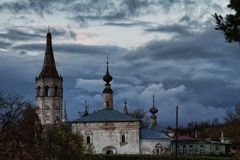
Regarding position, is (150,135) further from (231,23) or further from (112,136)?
(231,23)

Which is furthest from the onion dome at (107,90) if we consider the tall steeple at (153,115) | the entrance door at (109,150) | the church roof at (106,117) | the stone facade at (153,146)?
the tall steeple at (153,115)

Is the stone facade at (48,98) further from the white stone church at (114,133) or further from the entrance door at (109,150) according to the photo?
the entrance door at (109,150)

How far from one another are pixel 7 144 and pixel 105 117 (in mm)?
36047

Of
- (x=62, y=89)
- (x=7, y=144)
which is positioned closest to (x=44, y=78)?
(x=62, y=89)

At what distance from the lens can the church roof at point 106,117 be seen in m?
60.6

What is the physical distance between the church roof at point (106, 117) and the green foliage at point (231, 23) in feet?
153

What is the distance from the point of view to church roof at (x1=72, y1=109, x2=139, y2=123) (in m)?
60.6

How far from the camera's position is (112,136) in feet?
196

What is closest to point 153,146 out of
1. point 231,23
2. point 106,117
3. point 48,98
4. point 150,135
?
point 150,135

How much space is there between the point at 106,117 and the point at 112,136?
7.86 ft

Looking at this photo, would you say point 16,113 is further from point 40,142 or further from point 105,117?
point 105,117

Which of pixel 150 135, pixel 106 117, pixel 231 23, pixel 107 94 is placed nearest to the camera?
pixel 231 23

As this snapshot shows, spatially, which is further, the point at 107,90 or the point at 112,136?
the point at 107,90

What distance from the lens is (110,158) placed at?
5619cm
